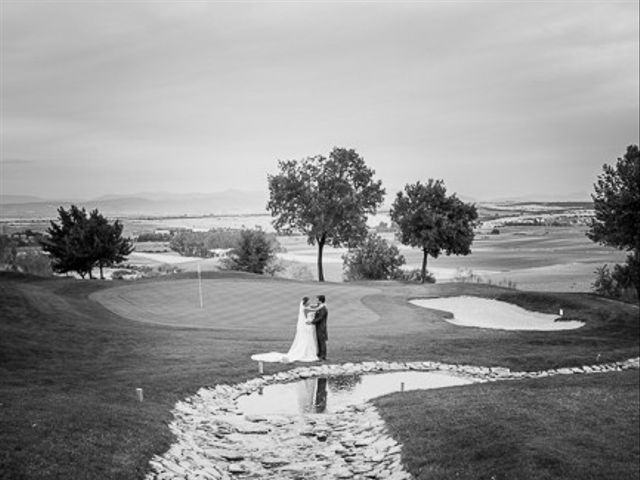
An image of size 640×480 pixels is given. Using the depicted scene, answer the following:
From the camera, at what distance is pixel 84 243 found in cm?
6059

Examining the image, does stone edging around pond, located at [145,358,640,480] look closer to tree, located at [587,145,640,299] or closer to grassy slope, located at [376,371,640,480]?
grassy slope, located at [376,371,640,480]

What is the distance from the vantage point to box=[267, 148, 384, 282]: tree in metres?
57.5

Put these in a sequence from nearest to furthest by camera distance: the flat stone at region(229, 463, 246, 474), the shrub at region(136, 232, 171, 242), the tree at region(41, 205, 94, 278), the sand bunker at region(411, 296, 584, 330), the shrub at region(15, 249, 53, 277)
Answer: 1. the flat stone at region(229, 463, 246, 474)
2. the sand bunker at region(411, 296, 584, 330)
3. the tree at region(41, 205, 94, 278)
4. the shrub at region(15, 249, 53, 277)
5. the shrub at region(136, 232, 171, 242)

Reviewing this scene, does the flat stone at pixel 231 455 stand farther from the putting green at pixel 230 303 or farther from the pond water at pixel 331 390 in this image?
the putting green at pixel 230 303

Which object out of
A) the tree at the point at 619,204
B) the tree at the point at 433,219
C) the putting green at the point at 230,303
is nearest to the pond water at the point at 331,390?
the putting green at the point at 230,303

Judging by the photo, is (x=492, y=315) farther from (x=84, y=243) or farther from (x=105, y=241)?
(x=84, y=243)

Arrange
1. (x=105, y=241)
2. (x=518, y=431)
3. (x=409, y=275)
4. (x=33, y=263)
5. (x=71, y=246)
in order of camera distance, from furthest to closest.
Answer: (x=409, y=275) < (x=33, y=263) < (x=105, y=241) < (x=71, y=246) < (x=518, y=431)

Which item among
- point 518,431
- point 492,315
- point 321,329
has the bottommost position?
point 492,315

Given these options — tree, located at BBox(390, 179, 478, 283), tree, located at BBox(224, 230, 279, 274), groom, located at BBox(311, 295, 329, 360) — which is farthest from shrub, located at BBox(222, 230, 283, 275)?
groom, located at BBox(311, 295, 329, 360)

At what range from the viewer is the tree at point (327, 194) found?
57.5m

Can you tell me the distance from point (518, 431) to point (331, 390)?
Answer: 7.04 metres

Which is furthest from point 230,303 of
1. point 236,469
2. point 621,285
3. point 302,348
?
point 621,285

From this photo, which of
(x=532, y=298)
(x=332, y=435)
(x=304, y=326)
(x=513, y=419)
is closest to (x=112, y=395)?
(x=332, y=435)

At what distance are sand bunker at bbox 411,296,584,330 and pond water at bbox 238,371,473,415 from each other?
1155cm
